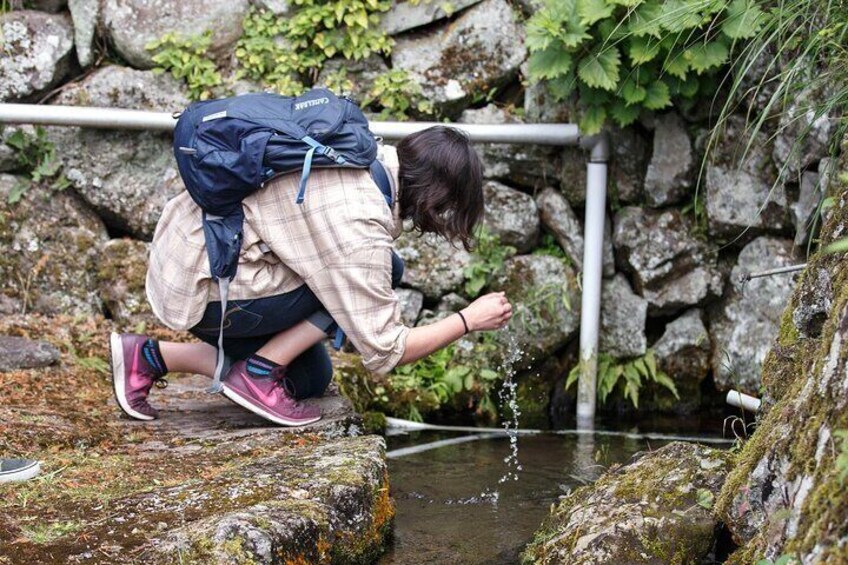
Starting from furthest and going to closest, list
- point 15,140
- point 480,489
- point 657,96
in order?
1. point 15,140
2. point 657,96
3. point 480,489

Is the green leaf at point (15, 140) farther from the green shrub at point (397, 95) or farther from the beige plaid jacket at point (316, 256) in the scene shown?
the beige plaid jacket at point (316, 256)

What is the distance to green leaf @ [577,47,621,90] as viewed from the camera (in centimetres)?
578

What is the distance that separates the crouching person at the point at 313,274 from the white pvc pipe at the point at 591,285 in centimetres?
222

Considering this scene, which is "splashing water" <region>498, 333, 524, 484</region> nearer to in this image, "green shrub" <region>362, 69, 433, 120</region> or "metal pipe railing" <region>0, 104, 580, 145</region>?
"metal pipe railing" <region>0, 104, 580, 145</region>

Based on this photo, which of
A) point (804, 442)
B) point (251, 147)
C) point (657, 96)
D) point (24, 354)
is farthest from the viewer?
point (657, 96)

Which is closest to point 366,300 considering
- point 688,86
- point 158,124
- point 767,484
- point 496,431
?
point 767,484

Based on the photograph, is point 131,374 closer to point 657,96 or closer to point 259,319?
point 259,319

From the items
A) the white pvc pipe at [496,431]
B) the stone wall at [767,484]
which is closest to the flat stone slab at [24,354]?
the white pvc pipe at [496,431]

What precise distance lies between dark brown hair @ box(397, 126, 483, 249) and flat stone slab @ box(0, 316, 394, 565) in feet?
2.93

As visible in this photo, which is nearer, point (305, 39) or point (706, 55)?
point (706, 55)

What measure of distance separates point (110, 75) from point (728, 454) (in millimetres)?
4568

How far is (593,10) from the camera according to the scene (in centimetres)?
566

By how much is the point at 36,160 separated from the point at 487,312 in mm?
3610


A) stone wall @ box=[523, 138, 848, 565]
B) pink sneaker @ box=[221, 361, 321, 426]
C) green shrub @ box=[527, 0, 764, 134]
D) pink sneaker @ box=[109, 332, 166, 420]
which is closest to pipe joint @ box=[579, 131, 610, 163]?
green shrub @ box=[527, 0, 764, 134]
